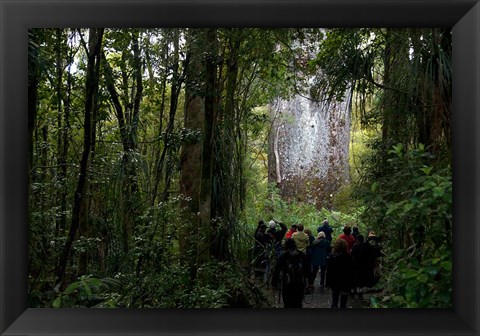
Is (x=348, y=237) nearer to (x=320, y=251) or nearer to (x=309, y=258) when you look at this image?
(x=320, y=251)

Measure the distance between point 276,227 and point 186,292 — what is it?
5.23ft

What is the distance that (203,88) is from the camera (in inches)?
199

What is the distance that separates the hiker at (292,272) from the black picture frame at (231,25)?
1708 millimetres

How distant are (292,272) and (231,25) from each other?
270cm

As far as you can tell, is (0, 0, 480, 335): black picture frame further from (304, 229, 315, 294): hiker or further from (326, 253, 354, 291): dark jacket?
(304, 229, 315, 294): hiker

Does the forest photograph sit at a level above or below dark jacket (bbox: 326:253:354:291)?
above

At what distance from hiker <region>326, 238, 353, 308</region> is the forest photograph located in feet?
0.05

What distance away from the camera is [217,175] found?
541cm

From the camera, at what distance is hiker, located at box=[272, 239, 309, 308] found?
451cm

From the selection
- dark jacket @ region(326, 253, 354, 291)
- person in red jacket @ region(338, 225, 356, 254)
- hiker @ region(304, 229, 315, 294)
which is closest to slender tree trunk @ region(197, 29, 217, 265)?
hiker @ region(304, 229, 315, 294)

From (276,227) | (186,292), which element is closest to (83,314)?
(186,292)

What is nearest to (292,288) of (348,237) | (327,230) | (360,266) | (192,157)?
(360,266)
